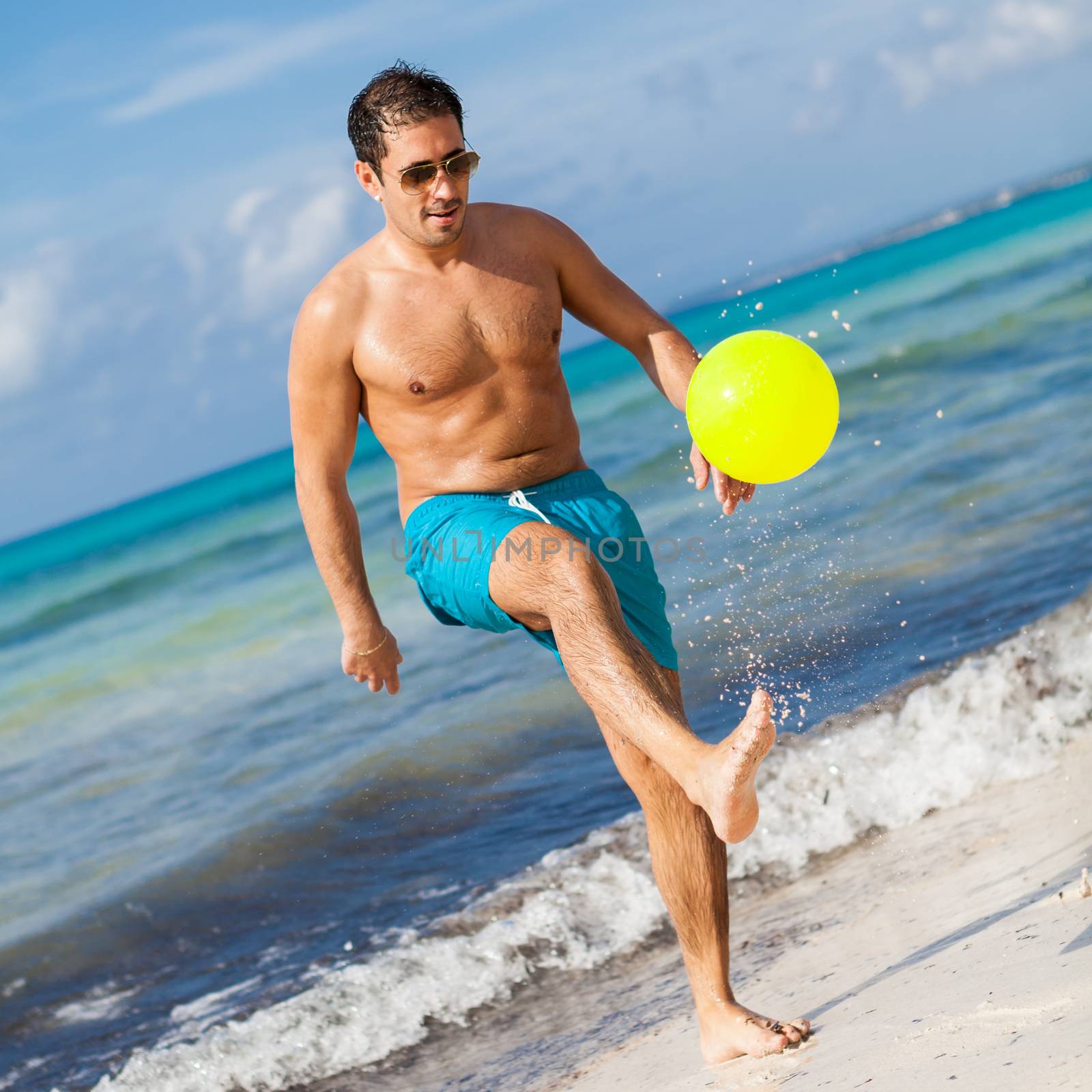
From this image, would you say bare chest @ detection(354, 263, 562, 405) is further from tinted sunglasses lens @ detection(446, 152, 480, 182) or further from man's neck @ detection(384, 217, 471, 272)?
tinted sunglasses lens @ detection(446, 152, 480, 182)

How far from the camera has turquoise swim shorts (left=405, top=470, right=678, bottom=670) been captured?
309cm

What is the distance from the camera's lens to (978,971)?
2.76 meters

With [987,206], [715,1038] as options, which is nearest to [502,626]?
[715,1038]

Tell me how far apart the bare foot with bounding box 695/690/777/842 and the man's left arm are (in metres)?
1.19

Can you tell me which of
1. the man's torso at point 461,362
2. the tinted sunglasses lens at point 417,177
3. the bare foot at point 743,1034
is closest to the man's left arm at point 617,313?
the man's torso at point 461,362

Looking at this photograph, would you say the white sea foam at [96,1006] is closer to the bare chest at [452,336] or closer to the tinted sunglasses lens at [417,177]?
the bare chest at [452,336]

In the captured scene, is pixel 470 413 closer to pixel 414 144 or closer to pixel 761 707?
pixel 414 144

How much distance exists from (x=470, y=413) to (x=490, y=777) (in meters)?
3.09

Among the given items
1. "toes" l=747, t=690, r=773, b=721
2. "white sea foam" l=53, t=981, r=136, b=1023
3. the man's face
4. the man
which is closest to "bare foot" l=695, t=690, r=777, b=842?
"toes" l=747, t=690, r=773, b=721

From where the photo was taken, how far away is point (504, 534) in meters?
3.00

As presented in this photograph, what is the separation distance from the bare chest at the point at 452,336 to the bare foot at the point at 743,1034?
1671mm

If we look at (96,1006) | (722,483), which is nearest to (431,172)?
(722,483)

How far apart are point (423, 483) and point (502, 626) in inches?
19.7

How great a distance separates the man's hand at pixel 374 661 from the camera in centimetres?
353
